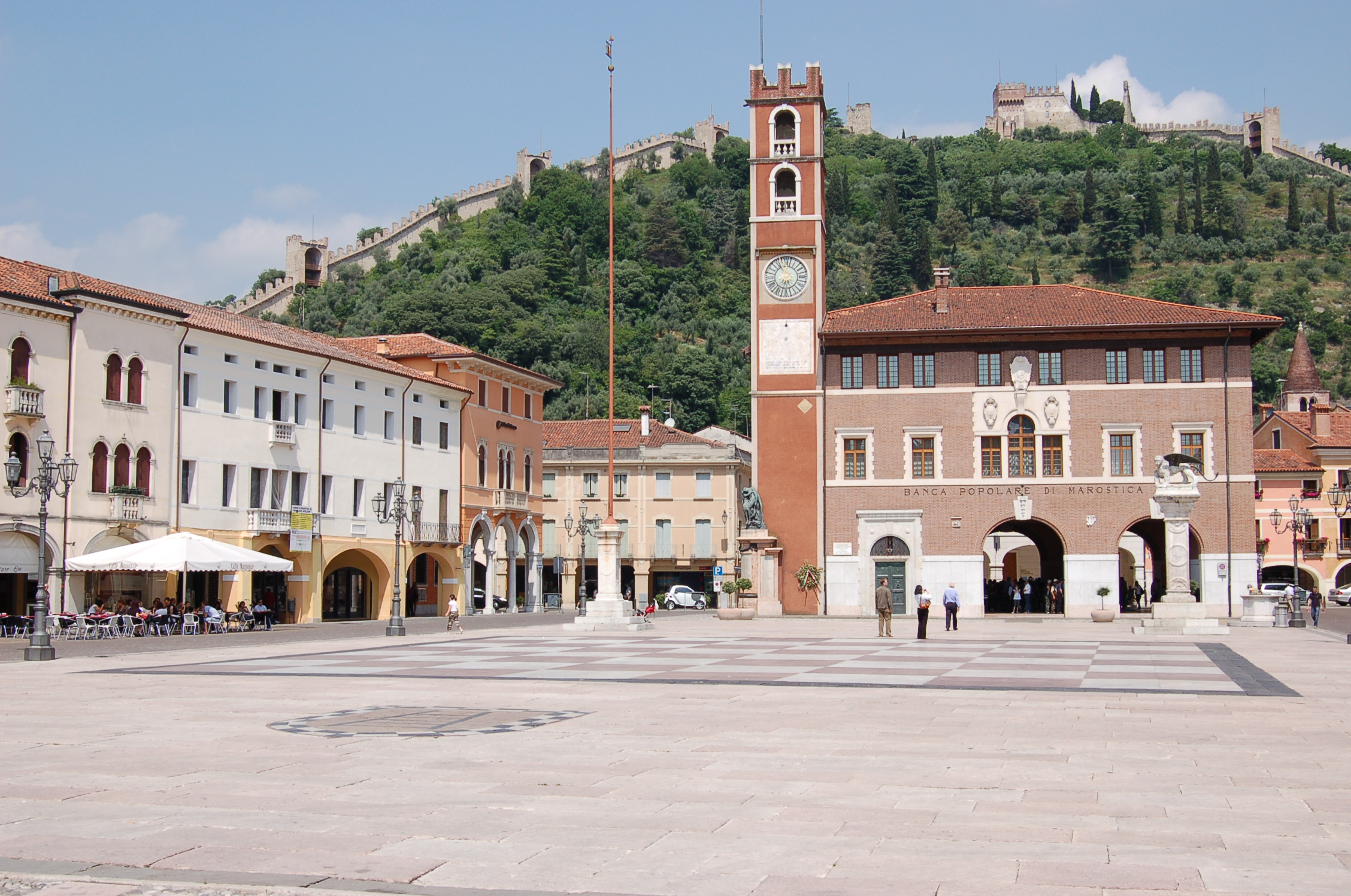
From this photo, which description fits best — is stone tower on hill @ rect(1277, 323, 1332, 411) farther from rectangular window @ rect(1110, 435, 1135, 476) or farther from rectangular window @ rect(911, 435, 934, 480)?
rectangular window @ rect(911, 435, 934, 480)

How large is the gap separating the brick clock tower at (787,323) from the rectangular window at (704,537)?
21.9 metres

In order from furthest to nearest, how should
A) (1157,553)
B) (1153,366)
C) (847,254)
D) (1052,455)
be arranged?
(847,254)
(1157,553)
(1052,455)
(1153,366)

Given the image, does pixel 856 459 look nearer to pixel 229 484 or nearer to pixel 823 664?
pixel 229 484

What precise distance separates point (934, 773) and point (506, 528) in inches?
2082

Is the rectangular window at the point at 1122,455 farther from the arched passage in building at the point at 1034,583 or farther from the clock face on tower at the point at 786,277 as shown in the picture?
the clock face on tower at the point at 786,277

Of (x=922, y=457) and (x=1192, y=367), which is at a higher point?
(x=1192, y=367)

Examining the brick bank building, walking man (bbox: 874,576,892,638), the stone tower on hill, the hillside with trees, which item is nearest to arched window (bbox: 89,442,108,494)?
walking man (bbox: 874,576,892,638)

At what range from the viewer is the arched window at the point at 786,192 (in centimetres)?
5319

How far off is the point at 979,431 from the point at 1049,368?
143 inches

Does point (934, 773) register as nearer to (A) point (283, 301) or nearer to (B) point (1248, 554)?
(B) point (1248, 554)

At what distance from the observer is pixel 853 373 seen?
5128cm

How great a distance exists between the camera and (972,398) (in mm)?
50469

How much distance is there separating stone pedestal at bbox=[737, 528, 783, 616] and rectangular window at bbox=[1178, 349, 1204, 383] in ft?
55.0

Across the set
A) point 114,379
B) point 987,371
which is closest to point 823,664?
point 114,379
